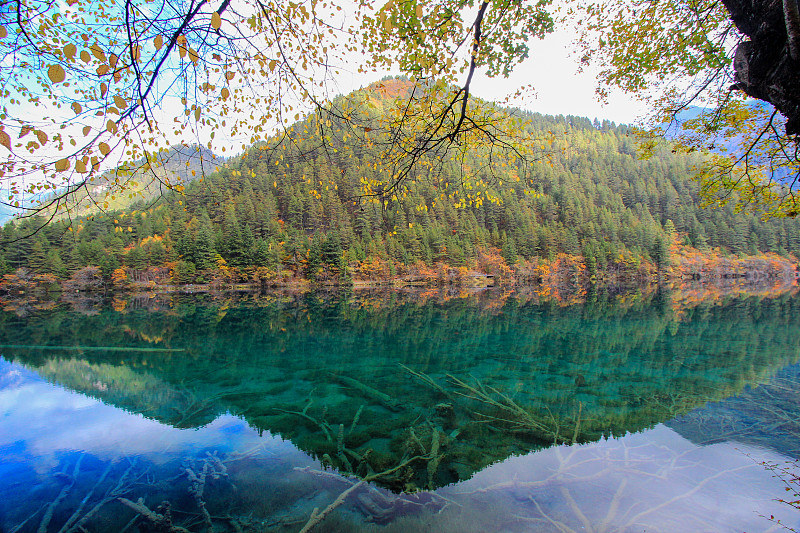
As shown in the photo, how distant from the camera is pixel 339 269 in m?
57.8

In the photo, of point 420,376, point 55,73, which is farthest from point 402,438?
point 55,73

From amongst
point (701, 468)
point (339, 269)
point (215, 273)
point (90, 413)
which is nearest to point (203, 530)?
point (90, 413)

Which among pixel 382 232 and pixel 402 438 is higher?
pixel 382 232

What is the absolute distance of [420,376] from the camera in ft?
32.4

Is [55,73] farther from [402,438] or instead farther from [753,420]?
[753,420]

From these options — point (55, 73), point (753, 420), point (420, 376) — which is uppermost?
point (55, 73)

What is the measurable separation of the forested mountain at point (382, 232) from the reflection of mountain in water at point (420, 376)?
28331 millimetres

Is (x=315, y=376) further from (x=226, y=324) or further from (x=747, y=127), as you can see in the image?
(x=226, y=324)

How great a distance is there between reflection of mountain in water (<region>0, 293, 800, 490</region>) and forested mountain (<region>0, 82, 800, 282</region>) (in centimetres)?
2833

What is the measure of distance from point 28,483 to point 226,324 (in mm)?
16822

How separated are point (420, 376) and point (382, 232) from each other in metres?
67.2

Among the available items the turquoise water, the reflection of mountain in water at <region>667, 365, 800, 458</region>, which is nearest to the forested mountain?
the turquoise water

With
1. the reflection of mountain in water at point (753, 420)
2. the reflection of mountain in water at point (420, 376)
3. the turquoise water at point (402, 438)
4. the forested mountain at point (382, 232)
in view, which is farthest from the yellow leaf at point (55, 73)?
the forested mountain at point (382, 232)

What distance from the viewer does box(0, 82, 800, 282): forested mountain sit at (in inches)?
2165
